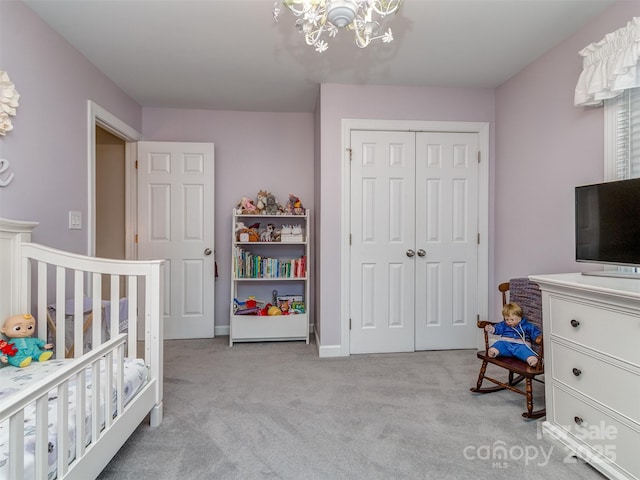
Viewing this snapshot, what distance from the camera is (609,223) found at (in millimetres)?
1690

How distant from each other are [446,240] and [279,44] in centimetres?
210

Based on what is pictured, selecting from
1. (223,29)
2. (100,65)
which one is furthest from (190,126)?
(223,29)

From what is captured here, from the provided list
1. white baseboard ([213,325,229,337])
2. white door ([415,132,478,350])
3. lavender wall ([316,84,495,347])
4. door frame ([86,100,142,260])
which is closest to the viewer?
door frame ([86,100,142,260])

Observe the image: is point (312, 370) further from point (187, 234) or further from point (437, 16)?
point (437, 16)

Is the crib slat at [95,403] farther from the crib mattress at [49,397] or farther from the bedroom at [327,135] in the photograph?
the bedroom at [327,135]

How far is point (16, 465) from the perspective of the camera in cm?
89

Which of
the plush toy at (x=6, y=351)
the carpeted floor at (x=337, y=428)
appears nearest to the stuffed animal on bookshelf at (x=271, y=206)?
the carpeted floor at (x=337, y=428)

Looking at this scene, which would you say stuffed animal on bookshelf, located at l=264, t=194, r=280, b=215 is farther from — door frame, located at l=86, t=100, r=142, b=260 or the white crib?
the white crib

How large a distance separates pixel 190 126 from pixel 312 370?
9.11 feet

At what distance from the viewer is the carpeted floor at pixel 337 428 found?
1510mm

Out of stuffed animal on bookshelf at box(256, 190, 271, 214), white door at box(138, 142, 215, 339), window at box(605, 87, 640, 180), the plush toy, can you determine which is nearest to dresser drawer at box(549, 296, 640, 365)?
window at box(605, 87, 640, 180)

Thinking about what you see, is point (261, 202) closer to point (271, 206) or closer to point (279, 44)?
point (271, 206)

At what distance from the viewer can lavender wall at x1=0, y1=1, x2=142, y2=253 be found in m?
1.85

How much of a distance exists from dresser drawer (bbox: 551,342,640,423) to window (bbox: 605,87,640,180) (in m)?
1.05
